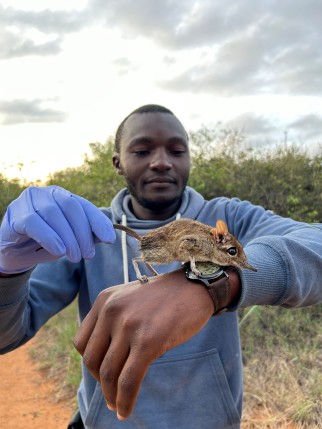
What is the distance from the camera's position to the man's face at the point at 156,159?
310 centimetres

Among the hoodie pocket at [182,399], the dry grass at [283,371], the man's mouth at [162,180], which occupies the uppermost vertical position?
the man's mouth at [162,180]

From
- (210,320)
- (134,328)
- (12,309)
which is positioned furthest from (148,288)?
(210,320)

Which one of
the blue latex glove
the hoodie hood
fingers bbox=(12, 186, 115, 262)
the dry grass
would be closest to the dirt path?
the dry grass

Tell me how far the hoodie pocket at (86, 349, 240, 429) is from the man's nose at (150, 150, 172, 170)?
1.30 metres

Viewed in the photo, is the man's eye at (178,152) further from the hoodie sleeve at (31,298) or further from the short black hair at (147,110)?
the hoodie sleeve at (31,298)

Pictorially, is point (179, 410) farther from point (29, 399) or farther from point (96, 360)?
point (29, 399)

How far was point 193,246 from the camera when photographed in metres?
1.82

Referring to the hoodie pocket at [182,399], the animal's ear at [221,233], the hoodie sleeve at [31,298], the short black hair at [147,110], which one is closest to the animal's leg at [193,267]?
the animal's ear at [221,233]

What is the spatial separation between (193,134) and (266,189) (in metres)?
2.43

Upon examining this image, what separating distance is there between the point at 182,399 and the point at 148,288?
53.1 inches

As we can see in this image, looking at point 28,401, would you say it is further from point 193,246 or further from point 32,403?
point 193,246

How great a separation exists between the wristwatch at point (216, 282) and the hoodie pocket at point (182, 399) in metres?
1.11

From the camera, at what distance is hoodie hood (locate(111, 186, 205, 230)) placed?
3.14 metres

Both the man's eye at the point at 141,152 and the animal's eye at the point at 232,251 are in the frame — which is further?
the man's eye at the point at 141,152
